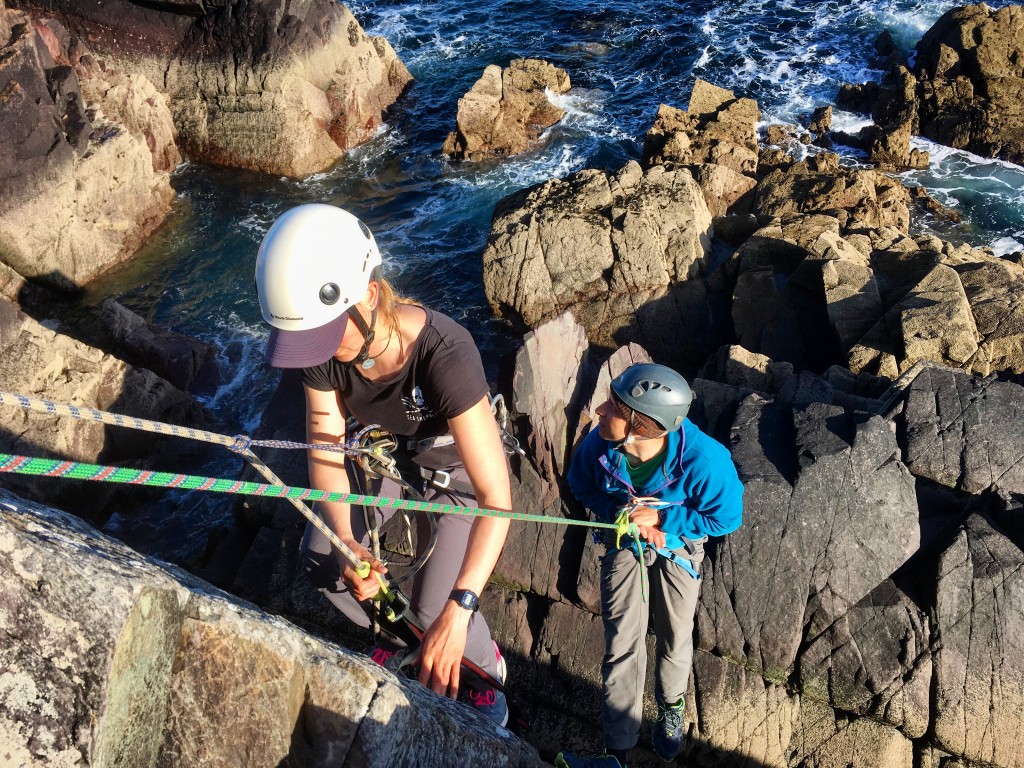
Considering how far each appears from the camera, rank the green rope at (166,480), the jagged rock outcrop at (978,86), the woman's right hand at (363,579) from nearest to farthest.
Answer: the green rope at (166,480) → the woman's right hand at (363,579) → the jagged rock outcrop at (978,86)

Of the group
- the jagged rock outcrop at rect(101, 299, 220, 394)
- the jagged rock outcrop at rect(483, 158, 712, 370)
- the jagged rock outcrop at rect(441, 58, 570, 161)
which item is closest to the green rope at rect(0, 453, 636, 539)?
the jagged rock outcrop at rect(483, 158, 712, 370)

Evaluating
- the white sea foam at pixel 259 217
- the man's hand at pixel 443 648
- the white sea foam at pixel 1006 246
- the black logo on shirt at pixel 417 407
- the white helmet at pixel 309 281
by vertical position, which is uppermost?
the white helmet at pixel 309 281

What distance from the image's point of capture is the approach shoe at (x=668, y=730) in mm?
5270

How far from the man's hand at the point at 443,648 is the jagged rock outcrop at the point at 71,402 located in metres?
7.38

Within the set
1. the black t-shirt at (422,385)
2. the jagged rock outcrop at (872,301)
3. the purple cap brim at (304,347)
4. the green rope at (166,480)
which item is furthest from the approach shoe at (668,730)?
the jagged rock outcrop at (872,301)

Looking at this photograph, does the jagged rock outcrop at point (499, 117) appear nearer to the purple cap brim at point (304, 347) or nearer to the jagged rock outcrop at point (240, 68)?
the jagged rock outcrop at point (240, 68)

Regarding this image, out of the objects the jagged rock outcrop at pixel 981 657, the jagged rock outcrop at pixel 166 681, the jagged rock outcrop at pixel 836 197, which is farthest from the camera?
the jagged rock outcrop at pixel 836 197

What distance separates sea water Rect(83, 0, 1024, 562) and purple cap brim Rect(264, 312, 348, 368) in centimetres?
541

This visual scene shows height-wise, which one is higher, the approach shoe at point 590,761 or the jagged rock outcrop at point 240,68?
the approach shoe at point 590,761

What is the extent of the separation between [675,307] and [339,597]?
32.0 feet

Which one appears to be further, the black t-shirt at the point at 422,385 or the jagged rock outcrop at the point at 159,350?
the jagged rock outcrop at the point at 159,350

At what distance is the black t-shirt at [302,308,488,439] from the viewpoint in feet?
12.8

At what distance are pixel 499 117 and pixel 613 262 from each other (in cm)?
1090

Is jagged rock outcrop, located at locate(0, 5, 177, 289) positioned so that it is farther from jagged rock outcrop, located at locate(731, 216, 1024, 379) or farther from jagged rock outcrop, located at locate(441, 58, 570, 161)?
jagged rock outcrop, located at locate(731, 216, 1024, 379)
